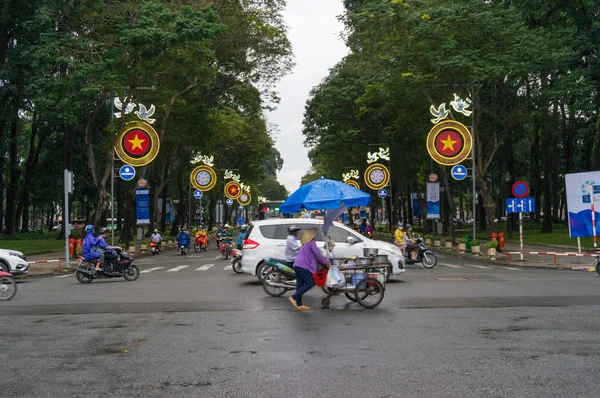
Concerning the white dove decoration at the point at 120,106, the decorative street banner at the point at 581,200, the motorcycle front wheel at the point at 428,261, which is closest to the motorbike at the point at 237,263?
the motorcycle front wheel at the point at 428,261

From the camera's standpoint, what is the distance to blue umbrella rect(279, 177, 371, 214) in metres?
19.6

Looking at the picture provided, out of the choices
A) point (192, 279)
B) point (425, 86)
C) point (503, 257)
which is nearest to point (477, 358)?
point (192, 279)

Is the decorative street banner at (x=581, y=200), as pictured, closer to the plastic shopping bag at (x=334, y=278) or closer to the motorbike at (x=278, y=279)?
the motorbike at (x=278, y=279)

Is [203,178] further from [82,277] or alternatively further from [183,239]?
[82,277]

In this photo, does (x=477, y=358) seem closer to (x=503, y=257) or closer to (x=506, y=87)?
(x=503, y=257)

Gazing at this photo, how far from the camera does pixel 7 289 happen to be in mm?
16359

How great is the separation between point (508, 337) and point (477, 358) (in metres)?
1.72

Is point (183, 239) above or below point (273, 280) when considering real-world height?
above

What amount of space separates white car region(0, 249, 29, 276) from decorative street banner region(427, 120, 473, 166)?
18.1 metres

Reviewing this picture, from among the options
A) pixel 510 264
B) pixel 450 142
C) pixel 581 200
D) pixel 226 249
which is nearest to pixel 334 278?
pixel 510 264

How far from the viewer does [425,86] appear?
34469 mm

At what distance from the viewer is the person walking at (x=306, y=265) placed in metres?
13.8

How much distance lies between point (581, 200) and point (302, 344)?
2177cm

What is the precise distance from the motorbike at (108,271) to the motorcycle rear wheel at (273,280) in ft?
22.0
